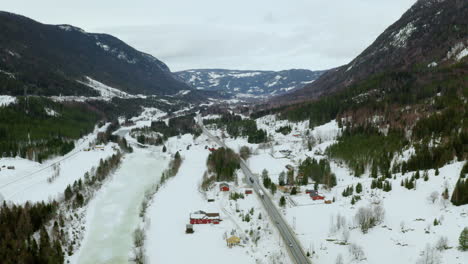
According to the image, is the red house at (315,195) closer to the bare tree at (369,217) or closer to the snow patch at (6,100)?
the bare tree at (369,217)

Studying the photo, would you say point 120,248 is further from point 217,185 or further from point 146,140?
point 146,140

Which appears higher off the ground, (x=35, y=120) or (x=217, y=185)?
(x=35, y=120)

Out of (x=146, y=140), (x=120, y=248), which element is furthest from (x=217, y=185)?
(x=146, y=140)

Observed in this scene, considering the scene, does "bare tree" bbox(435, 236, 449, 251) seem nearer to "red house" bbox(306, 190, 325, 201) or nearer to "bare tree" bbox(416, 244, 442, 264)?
"bare tree" bbox(416, 244, 442, 264)

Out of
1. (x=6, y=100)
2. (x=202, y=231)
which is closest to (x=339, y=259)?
(x=202, y=231)

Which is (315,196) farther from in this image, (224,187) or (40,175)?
(40,175)

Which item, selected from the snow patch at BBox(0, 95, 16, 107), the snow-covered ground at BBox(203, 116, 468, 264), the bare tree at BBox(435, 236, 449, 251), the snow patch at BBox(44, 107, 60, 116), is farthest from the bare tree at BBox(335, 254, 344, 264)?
the snow patch at BBox(44, 107, 60, 116)
